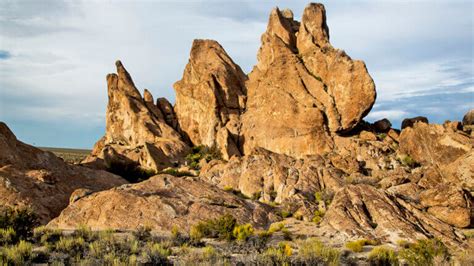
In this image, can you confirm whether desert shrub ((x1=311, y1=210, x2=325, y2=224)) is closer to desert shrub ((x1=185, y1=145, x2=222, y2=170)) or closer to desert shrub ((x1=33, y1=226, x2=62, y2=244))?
desert shrub ((x1=33, y1=226, x2=62, y2=244))

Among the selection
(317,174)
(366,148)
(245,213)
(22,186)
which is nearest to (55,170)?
(22,186)

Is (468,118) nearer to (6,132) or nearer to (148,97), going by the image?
(148,97)

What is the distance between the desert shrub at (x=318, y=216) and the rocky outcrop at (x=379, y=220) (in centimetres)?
145

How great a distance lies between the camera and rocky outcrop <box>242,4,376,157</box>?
44844 millimetres

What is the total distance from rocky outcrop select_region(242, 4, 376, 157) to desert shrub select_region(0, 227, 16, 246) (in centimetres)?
3357

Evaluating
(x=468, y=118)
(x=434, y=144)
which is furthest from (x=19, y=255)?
(x=468, y=118)

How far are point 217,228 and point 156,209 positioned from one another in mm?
3536

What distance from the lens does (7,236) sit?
1523 cm

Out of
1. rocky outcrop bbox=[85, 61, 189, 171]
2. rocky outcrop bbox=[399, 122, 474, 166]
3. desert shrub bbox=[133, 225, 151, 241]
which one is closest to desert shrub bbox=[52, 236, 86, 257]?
desert shrub bbox=[133, 225, 151, 241]

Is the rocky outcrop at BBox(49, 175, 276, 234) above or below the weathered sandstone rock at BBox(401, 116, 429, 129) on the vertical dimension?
below

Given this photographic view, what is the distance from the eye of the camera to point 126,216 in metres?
19.2

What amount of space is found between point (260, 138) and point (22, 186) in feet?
97.3

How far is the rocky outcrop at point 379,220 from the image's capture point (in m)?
17.1

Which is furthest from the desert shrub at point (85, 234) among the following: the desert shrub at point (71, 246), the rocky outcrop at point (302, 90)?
the rocky outcrop at point (302, 90)
